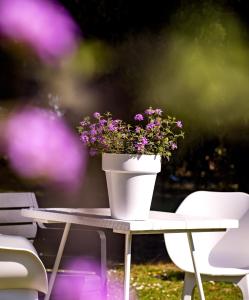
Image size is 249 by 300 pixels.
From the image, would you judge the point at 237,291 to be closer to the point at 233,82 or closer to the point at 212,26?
the point at 233,82

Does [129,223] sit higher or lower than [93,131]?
lower

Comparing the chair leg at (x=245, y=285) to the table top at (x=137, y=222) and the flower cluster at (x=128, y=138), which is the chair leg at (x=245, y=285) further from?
the flower cluster at (x=128, y=138)

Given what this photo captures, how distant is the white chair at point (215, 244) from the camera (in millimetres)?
3666

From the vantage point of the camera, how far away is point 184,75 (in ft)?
21.7

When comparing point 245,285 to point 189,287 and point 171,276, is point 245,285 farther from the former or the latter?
point 171,276

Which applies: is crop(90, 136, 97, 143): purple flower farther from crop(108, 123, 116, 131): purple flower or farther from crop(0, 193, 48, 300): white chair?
crop(0, 193, 48, 300): white chair

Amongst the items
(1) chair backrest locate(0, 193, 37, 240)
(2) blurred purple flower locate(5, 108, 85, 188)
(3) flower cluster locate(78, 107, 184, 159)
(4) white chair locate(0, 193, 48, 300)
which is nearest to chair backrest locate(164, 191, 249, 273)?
(1) chair backrest locate(0, 193, 37, 240)

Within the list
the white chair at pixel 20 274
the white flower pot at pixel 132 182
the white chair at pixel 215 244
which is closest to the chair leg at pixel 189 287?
the white chair at pixel 215 244

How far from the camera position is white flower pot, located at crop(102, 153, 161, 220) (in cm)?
297

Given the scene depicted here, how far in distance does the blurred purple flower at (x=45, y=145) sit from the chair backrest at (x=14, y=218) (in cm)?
376

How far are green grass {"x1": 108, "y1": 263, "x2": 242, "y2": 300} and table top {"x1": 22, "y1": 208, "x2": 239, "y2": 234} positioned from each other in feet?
7.06

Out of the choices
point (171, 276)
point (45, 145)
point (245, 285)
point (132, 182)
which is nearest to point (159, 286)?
point (171, 276)

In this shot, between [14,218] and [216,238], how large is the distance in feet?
3.35

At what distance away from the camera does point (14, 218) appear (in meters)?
3.98
